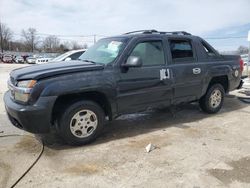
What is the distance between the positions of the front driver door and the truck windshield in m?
0.26

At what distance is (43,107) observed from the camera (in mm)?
4156

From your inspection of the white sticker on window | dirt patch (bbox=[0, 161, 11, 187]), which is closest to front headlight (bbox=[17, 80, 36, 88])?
dirt patch (bbox=[0, 161, 11, 187])

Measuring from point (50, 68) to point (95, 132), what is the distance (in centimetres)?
121

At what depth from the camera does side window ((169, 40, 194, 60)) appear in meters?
5.75

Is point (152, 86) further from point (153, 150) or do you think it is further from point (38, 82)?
point (38, 82)

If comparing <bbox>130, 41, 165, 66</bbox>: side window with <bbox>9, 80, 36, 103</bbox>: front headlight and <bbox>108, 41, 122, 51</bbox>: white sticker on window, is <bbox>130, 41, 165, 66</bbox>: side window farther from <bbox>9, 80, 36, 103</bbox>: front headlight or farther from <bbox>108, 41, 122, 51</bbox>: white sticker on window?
<bbox>9, 80, 36, 103</bbox>: front headlight

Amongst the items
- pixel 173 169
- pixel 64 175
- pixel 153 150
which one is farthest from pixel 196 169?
pixel 64 175

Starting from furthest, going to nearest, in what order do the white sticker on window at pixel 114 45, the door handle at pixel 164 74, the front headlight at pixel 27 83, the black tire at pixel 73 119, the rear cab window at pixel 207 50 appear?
the rear cab window at pixel 207 50 < the door handle at pixel 164 74 < the white sticker on window at pixel 114 45 < the black tire at pixel 73 119 < the front headlight at pixel 27 83

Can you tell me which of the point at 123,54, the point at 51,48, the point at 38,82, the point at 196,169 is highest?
the point at 51,48

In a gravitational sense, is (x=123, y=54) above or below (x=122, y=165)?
above

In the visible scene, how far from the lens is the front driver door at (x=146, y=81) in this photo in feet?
16.2

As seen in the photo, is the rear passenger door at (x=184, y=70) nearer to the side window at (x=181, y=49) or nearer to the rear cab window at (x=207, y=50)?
the side window at (x=181, y=49)

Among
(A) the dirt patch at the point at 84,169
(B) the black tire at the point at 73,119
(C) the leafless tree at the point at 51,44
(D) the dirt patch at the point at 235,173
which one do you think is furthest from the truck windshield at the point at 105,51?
(C) the leafless tree at the point at 51,44

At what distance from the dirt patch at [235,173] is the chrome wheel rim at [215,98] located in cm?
272
